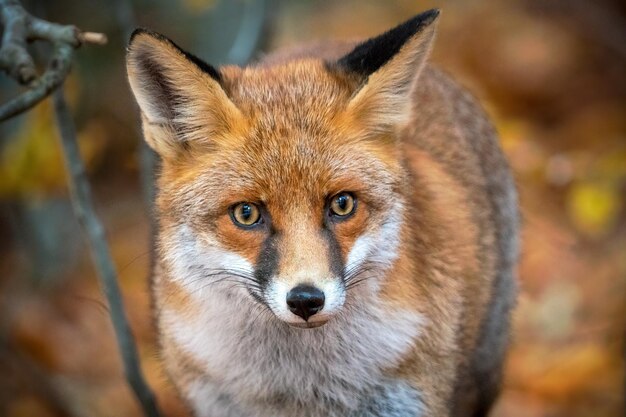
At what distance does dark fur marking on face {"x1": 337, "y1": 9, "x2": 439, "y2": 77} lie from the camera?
3564 millimetres

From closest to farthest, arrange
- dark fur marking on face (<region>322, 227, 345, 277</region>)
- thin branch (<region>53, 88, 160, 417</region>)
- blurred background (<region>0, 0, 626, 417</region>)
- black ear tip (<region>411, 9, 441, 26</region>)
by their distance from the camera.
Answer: dark fur marking on face (<region>322, 227, 345, 277</region>)
black ear tip (<region>411, 9, 441, 26</region>)
thin branch (<region>53, 88, 160, 417</region>)
blurred background (<region>0, 0, 626, 417</region>)

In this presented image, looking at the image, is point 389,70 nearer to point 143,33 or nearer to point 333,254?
point 333,254

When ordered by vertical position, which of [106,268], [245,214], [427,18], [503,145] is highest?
[427,18]

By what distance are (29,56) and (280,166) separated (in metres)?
1.11

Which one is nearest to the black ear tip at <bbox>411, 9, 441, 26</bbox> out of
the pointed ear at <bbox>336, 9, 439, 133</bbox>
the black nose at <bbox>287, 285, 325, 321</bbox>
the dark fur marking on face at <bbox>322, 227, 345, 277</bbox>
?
the pointed ear at <bbox>336, 9, 439, 133</bbox>

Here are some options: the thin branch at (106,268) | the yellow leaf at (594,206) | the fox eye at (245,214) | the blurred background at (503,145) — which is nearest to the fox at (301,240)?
the fox eye at (245,214)

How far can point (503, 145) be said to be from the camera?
833cm

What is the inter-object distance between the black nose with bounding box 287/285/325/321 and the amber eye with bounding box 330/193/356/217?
42 centimetres

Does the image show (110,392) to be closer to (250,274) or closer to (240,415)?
(240,415)

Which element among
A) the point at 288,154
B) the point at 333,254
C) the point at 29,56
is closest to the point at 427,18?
the point at 288,154

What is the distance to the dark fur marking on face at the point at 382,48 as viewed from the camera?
11.7ft

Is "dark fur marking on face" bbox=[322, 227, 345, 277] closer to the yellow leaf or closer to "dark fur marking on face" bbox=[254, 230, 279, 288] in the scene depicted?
"dark fur marking on face" bbox=[254, 230, 279, 288]

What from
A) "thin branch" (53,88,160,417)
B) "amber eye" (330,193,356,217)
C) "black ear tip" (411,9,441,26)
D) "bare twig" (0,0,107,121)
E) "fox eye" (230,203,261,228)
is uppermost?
"black ear tip" (411,9,441,26)

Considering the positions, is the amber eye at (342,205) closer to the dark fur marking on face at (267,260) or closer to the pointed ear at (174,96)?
the dark fur marking on face at (267,260)
